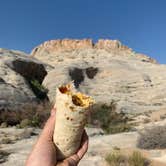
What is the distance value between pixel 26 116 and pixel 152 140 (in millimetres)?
9989

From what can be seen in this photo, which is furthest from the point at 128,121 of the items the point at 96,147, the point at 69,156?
the point at 69,156

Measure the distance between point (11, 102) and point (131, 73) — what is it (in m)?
14.7

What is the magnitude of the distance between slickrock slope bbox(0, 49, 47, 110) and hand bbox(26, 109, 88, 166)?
20791 millimetres

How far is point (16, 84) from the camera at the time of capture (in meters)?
29.1

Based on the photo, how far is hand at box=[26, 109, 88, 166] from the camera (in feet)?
8.61

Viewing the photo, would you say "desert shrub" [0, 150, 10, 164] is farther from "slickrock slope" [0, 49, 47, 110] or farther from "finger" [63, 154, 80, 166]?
"slickrock slope" [0, 49, 47, 110]

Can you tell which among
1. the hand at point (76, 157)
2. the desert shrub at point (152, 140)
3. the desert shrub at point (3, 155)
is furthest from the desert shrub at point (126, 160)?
the hand at point (76, 157)

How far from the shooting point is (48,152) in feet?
8.72

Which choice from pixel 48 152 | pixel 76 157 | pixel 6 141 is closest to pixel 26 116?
pixel 6 141

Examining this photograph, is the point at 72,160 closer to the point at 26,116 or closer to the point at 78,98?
the point at 78,98

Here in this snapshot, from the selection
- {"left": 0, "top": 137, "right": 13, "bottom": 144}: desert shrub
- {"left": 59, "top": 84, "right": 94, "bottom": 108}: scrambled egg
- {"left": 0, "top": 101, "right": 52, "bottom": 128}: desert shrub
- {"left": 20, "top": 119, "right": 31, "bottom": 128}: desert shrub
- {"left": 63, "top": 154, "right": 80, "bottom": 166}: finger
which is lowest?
{"left": 63, "top": 154, "right": 80, "bottom": 166}: finger

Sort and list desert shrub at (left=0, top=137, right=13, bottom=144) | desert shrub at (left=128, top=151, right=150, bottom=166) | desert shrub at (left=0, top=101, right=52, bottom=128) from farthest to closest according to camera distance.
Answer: desert shrub at (left=0, top=101, right=52, bottom=128), desert shrub at (left=0, top=137, right=13, bottom=144), desert shrub at (left=128, top=151, right=150, bottom=166)

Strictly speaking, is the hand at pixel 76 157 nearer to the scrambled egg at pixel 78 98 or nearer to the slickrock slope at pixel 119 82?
the scrambled egg at pixel 78 98

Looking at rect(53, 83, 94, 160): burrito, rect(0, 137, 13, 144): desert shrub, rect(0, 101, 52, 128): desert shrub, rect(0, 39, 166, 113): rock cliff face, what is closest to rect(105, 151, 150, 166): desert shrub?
rect(0, 137, 13, 144): desert shrub
